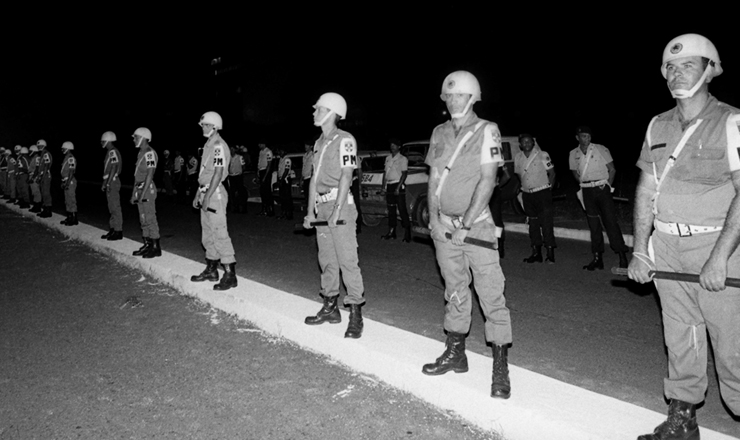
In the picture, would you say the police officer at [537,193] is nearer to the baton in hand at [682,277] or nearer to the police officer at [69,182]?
the baton in hand at [682,277]

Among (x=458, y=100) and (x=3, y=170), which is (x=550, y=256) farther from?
(x=3, y=170)

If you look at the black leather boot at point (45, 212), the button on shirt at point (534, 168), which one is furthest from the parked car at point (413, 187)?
the black leather boot at point (45, 212)

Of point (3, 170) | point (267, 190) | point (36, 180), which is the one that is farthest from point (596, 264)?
point (3, 170)

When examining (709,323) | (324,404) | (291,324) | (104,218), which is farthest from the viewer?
(104,218)

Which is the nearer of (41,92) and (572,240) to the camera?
(572,240)

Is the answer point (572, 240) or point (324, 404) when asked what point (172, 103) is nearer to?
point (572, 240)

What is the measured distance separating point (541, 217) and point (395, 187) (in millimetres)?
3584

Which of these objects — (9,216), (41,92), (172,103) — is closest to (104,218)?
(9,216)

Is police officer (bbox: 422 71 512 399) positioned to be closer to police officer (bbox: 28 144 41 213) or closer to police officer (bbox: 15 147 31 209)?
police officer (bbox: 28 144 41 213)

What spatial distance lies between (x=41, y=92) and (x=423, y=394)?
64677 mm

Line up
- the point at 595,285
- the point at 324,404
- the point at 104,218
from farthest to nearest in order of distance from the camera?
the point at 104,218, the point at 595,285, the point at 324,404

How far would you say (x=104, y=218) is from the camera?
16.7 metres

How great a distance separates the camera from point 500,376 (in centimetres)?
382

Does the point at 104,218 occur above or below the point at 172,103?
below
